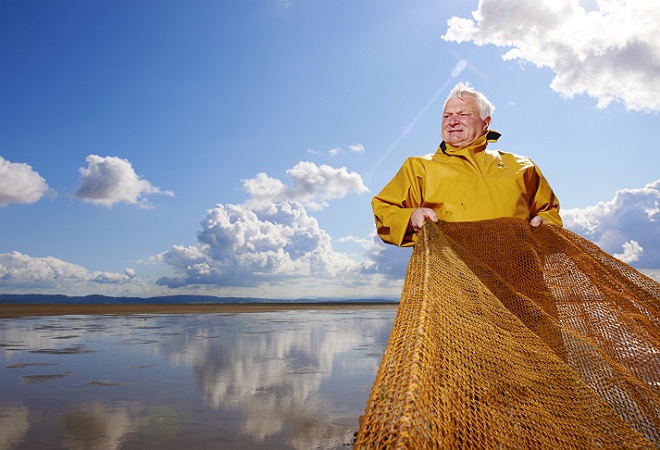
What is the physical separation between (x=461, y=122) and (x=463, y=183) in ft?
1.51

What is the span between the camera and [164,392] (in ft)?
16.1

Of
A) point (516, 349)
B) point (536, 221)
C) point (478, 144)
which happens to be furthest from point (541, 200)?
point (516, 349)

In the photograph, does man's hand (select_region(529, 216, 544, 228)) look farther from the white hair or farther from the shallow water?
the shallow water

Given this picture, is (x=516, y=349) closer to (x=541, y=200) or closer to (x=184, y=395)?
(x=541, y=200)

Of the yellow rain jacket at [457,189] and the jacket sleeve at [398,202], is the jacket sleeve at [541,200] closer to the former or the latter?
the yellow rain jacket at [457,189]

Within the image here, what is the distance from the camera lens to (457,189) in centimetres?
299

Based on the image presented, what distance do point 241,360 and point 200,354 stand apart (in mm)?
1061

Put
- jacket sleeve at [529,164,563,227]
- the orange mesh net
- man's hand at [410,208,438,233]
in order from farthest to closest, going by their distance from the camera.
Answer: jacket sleeve at [529,164,563,227] < man's hand at [410,208,438,233] < the orange mesh net

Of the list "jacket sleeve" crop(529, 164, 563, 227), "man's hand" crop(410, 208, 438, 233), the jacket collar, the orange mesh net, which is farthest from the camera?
"jacket sleeve" crop(529, 164, 563, 227)

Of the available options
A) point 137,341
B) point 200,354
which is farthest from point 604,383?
point 137,341

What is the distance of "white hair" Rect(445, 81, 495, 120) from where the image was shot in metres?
3.17

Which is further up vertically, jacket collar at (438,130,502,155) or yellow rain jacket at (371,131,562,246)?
jacket collar at (438,130,502,155)

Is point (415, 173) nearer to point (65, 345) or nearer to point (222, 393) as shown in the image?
point (222, 393)

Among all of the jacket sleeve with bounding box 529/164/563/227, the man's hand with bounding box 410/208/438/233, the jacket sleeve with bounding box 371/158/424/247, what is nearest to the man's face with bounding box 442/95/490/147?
the jacket sleeve with bounding box 371/158/424/247
